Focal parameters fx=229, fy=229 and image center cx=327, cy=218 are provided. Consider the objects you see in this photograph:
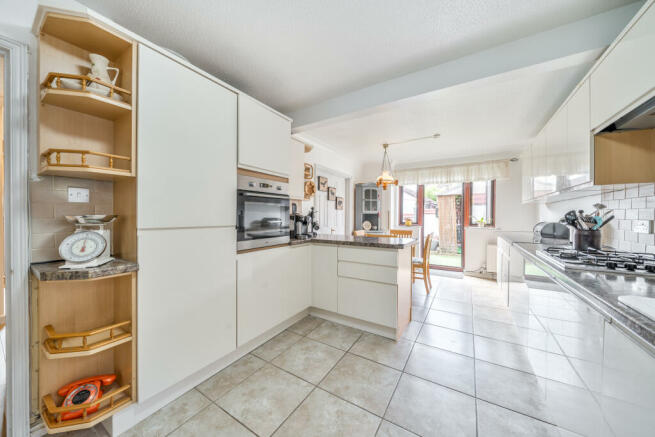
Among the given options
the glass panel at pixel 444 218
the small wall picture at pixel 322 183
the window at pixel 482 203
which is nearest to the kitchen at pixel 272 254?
the small wall picture at pixel 322 183

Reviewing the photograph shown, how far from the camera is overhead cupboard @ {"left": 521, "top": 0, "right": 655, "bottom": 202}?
3.58 feet

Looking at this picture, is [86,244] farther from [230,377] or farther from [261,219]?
[230,377]

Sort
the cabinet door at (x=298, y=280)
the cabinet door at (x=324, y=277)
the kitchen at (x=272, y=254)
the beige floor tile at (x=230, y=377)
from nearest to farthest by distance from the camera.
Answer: the kitchen at (x=272, y=254)
the beige floor tile at (x=230, y=377)
the cabinet door at (x=298, y=280)
the cabinet door at (x=324, y=277)

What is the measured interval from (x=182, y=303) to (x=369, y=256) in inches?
60.2

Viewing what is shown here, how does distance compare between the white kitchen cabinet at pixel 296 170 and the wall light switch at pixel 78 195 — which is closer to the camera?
the wall light switch at pixel 78 195

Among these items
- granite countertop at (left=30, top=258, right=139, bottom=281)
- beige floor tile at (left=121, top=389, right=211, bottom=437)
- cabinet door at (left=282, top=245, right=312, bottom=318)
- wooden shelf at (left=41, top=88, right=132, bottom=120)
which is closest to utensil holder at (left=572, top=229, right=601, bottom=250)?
cabinet door at (left=282, top=245, right=312, bottom=318)

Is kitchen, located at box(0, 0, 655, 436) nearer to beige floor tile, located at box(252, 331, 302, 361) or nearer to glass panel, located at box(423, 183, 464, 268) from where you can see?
beige floor tile, located at box(252, 331, 302, 361)

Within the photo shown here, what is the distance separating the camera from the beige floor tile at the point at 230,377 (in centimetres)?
151

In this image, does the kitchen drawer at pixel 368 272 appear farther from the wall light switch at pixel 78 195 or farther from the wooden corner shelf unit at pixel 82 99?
the wall light switch at pixel 78 195

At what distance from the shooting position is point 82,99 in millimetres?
1132

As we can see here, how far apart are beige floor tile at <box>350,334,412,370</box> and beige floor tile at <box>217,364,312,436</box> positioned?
596 millimetres

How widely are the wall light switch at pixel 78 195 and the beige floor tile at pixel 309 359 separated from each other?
1660 mm

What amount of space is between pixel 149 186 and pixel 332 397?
169 cm

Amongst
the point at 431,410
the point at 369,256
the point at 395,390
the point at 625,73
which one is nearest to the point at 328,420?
the point at 395,390
